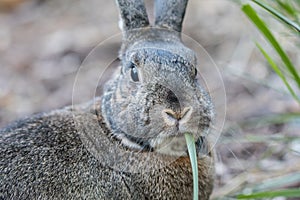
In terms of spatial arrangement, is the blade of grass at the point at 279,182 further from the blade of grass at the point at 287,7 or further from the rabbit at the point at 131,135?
the blade of grass at the point at 287,7

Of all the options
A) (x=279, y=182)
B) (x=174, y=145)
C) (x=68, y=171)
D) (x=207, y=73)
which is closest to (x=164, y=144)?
(x=174, y=145)

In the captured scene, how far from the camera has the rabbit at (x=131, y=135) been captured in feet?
12.5

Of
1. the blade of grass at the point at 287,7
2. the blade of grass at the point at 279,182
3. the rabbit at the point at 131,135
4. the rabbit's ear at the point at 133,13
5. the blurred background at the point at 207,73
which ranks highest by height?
the blade of grass at the point at 287,7

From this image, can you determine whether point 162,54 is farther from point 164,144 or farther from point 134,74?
point 164,144

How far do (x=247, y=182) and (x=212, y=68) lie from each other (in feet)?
8.25

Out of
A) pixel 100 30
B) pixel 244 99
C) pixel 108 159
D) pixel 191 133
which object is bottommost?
pixel 100 30

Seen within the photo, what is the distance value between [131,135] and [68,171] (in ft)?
1.49

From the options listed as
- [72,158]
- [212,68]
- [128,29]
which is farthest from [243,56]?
[72,158]

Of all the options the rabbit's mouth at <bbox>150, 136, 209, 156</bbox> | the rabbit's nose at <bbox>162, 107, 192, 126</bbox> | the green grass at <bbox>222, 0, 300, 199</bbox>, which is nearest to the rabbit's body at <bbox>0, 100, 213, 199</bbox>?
the rabbit's mouth at <bbox>150, 136, 209, 156</bbox>

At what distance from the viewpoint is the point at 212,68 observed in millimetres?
7543

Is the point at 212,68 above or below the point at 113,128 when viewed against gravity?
below

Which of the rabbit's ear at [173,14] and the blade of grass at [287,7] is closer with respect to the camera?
the blade of grass at [287,7]

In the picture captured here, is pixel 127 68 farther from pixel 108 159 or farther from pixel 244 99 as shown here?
pixel 244 99

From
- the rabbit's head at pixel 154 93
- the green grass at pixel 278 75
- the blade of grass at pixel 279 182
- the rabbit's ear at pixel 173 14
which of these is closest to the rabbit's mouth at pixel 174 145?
the rabbit's head at pixel 154 93
